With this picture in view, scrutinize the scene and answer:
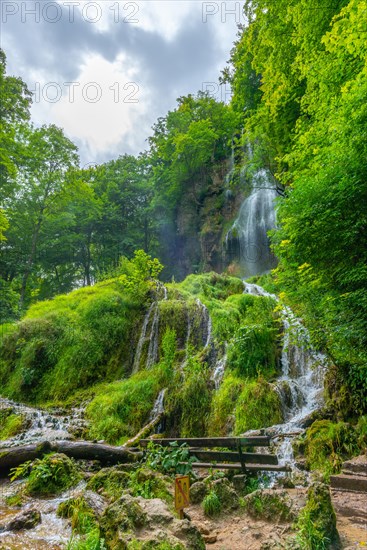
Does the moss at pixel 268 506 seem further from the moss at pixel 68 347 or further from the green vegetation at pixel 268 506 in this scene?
the moss at pixel 68 347

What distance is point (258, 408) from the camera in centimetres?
675

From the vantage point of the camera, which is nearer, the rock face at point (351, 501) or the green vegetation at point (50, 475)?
the rock face at point (351, 501)

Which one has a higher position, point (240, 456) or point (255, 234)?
point (255, 234)

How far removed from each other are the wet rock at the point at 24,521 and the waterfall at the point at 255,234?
16749 millimetres

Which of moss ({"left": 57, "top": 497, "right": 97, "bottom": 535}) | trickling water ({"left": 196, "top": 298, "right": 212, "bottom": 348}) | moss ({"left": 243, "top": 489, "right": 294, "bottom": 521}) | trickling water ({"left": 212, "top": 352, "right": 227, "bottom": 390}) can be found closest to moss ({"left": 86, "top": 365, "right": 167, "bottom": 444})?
trickling water ({"left": 212, "top": 352, "right": 227, "bottom": 390})

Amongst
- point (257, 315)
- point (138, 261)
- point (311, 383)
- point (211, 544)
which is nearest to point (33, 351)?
point (138, 261)

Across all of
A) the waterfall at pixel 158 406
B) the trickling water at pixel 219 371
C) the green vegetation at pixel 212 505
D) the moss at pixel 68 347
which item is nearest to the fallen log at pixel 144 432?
the waterfall at pixel 158 406

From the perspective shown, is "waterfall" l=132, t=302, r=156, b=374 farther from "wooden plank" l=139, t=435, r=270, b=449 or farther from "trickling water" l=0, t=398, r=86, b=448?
"wooden plank" l=139, t=435, r=270, b=449

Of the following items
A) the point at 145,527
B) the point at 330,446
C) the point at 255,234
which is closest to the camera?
the point at 145,527

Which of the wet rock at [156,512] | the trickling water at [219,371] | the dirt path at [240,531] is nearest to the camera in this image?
the wet rock at [156,512]

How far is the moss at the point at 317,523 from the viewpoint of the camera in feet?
8.66

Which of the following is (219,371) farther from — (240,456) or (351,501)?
(351,501)

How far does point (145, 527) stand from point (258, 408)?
14.7 ft

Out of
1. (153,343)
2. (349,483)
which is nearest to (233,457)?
(349,483)
